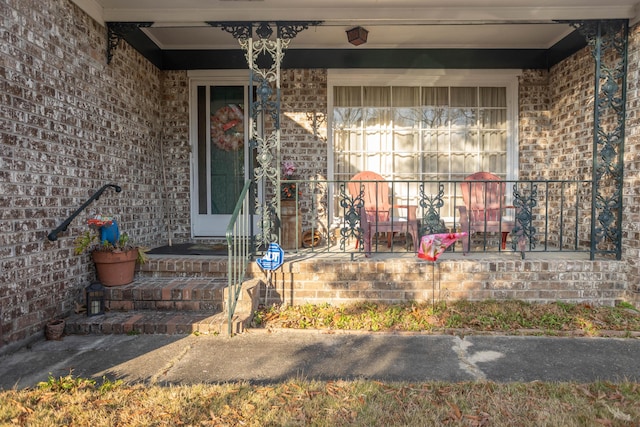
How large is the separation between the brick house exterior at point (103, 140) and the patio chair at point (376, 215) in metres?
1.16

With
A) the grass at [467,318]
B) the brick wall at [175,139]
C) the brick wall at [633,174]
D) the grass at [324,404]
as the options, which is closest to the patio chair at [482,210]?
the grass at [467,318]

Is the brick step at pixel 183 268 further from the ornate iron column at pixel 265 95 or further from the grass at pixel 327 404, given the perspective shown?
the grass at pixel 327 404

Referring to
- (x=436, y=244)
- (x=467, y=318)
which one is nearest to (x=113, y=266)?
(x=436, y=244)

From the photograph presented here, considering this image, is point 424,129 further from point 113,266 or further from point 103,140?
point 113,266

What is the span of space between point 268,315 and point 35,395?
199cm

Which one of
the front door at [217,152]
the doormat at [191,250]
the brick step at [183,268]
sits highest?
the front door at [217,152]

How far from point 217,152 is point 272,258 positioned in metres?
2.71

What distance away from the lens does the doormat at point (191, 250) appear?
16.6 feet

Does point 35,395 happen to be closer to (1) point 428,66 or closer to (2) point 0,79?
(2) point 0,79

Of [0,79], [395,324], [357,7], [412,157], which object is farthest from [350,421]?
[412,157]

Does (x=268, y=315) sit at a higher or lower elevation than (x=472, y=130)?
lower

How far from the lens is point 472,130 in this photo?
6305 mm

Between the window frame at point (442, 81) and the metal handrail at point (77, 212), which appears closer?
the metal handrail at point (77, 212)

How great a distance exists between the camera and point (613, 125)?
4.81 meters
